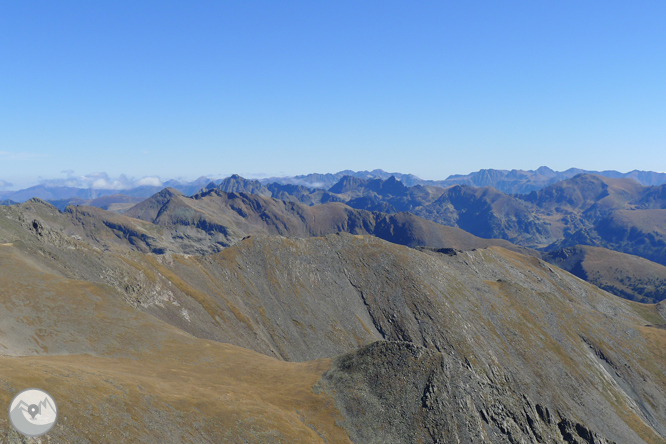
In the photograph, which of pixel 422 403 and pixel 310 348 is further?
pixel 310 348

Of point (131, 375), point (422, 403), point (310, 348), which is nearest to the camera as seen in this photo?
point (131, 375)

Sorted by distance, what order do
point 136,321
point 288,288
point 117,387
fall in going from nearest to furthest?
point 117,387 → point 136,321 → point 288,288

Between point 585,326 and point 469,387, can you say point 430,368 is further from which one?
point 585,326

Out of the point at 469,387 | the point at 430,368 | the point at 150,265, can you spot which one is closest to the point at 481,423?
the point at 469,387
